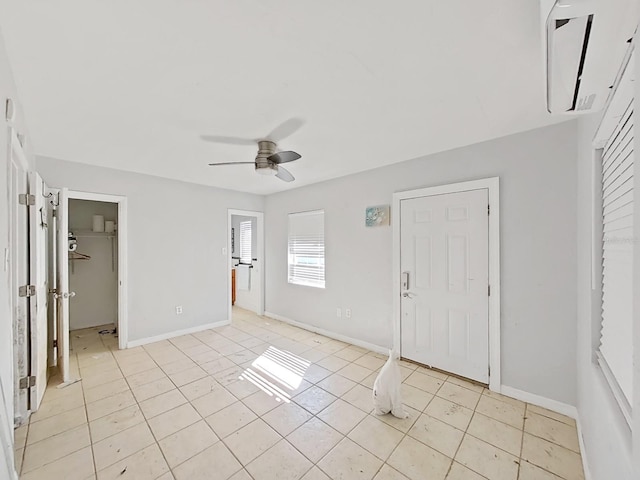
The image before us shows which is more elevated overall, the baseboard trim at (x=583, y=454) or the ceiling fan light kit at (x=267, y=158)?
the ceiling fan light kit at (x=267, y=158)

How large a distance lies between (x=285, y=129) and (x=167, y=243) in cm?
275

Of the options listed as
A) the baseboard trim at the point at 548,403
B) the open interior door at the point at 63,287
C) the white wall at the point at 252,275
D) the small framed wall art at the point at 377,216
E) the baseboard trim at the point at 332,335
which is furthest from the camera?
the white wall at the point at 252,275

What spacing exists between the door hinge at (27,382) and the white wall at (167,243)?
1.39 meters

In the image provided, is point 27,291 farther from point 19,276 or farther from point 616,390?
point 616,390

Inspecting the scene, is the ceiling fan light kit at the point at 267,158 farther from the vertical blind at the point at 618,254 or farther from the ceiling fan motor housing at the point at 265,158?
the vertical blind at the point at 618,254

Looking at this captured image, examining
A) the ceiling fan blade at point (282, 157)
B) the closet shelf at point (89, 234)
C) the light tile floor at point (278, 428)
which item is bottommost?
the light tile floor at point (278, 428)

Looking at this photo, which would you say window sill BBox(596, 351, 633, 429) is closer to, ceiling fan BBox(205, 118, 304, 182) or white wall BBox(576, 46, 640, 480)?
white wall BBox(576, 46, 640, 480)

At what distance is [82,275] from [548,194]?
634cm

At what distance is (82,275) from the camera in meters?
4.43

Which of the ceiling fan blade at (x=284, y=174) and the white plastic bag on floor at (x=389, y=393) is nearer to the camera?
the white plastic bag on floor at (x=389, y=393)

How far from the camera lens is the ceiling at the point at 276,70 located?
1.18 meters

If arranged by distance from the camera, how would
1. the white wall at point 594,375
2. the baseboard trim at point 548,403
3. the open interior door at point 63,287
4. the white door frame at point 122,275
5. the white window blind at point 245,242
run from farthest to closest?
the white window blind at point 245,242
the white door frame at point 122,275
the open interior door at point 63,287
the baseboard trim at point 548,403
the white wall at point 594,375

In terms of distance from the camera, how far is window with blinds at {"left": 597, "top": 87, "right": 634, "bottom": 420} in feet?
3.56

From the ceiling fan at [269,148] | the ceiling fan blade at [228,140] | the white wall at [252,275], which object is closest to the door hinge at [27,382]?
the ceiling fan at [269,148]
